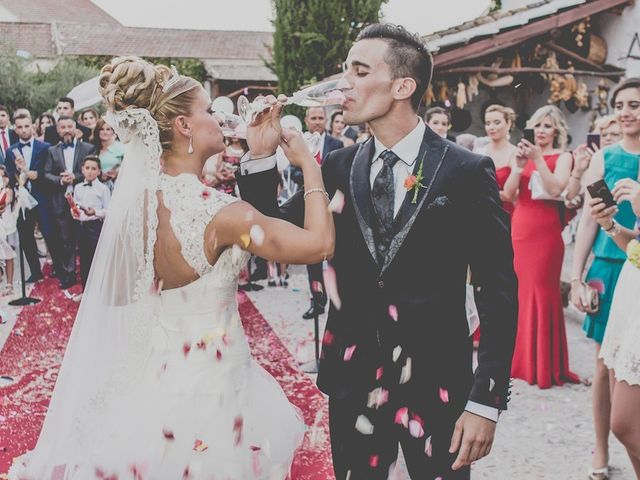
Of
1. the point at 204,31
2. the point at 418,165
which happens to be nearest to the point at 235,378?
the point at 418,165

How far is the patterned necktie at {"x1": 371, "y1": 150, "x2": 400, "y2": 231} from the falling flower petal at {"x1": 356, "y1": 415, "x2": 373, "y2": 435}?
65 centimetres

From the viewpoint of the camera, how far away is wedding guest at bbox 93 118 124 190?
8164mm

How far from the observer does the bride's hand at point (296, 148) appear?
7.72 feet

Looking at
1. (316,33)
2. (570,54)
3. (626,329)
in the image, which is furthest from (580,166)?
(316,33)

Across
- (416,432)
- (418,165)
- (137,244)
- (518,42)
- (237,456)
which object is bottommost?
(237,456)

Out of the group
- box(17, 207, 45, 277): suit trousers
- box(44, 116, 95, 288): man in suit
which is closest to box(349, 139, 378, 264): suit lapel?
box(44, 116, 95, 288): man in suit

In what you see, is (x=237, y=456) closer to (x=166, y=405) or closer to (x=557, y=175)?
(x=166, y=405)

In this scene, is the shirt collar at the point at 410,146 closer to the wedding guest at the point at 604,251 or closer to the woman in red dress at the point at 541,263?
the wedding guest at the point at 604,251

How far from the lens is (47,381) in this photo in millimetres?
5293

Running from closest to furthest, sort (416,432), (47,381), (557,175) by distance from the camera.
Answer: (416,432) < (557,175) < (47,381)

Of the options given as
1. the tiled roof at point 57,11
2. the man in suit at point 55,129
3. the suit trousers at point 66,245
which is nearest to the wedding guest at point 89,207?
the suit trousers at point 66,245

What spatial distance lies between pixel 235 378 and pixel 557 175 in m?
3.34

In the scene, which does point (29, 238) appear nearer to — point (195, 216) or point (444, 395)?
point (195, 216)

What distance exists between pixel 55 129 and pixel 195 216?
8.43 metres
